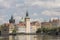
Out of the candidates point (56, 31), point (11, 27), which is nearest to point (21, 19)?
point (11, 27)

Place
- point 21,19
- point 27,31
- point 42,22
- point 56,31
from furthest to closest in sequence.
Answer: point 42,22
point 21,19
point 27,31
point 56,31

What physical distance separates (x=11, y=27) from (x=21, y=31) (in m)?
6.54

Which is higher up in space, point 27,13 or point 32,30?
point 27,13

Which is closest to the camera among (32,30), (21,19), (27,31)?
(27,31)

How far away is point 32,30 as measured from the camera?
160m

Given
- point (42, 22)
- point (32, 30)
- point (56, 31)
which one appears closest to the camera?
point (56, 31)

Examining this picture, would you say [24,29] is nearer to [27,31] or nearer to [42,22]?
[27,31]

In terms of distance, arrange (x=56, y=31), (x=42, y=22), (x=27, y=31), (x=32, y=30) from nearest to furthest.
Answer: (x=56, y=31) < (x=27, y=31) < (x=32, y=30) < (x=42, y=22)

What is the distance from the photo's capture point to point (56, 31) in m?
106

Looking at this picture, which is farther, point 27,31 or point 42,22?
point 42,22

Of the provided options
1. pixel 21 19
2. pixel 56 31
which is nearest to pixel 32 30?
pixel 21 19

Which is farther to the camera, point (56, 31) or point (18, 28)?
point (18, 28)

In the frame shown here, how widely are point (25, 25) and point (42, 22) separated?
3176 cm

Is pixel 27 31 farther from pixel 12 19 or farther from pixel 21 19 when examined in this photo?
pixel 21 19
